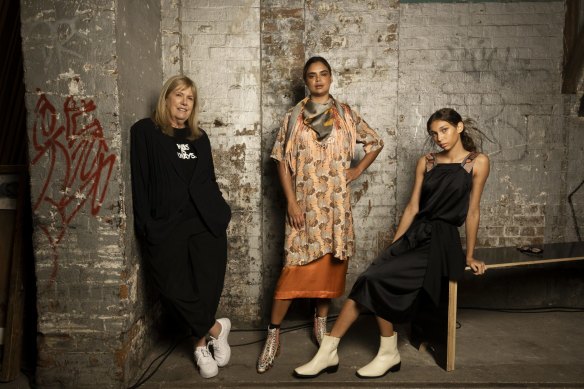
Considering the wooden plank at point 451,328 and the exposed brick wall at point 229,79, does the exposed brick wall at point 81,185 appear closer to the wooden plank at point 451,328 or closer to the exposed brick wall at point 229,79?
the exposed brick wall at point 229,79

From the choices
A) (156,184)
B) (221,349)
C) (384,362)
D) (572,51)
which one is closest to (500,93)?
(572,51)

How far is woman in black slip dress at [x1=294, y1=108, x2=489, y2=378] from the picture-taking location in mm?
2848

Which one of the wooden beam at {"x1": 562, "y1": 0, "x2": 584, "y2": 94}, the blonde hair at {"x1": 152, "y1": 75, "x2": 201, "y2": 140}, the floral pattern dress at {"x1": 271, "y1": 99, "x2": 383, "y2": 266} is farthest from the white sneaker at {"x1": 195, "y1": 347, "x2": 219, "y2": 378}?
the wooden beam at {"x1": 562, "y1": 0, "x2": 584, "y2": 94}

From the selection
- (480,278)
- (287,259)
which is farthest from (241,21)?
(480,278)

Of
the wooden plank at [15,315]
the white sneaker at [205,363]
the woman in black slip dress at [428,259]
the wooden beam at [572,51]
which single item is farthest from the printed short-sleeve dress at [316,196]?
the wooden beam at [572,51]

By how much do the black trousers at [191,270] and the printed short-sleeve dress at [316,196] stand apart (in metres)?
0.50

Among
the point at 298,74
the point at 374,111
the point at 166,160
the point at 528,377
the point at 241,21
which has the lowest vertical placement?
the point at 528,377

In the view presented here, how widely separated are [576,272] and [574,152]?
1.08 m

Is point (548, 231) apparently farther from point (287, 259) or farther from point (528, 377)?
point (287, 259)

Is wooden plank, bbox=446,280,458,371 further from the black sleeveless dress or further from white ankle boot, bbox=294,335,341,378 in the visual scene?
white ankle boot, bbox=294,335,341,378

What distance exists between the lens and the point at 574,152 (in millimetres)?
3998

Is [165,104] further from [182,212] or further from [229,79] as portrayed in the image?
[229,79]

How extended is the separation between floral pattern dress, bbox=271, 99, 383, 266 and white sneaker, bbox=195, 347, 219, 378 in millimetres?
798

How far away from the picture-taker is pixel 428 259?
2867mm
